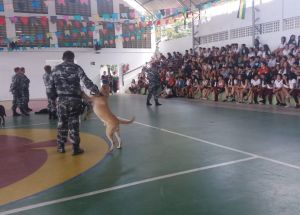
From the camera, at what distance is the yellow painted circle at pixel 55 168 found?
4203mm

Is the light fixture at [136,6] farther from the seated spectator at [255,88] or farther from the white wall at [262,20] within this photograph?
the seated spectator at [255,88]

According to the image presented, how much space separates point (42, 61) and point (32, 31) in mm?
1923

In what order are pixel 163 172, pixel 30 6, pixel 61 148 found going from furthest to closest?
1. pixel 30 6
2. pixel 61 148
3. pixel 163 172

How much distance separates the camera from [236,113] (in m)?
10.3

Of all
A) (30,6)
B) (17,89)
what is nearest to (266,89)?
(17,89)

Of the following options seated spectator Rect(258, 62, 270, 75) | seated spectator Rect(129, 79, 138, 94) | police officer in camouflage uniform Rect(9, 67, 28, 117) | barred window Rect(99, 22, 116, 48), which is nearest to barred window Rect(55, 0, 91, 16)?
barred window Rect(99, 22, 116, 48)

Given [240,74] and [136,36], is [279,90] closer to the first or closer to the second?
[240,74]

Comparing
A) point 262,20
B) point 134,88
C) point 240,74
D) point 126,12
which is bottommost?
point 134,88

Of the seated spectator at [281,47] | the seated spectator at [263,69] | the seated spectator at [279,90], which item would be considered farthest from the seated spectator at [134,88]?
the seated spectator at [279,90]

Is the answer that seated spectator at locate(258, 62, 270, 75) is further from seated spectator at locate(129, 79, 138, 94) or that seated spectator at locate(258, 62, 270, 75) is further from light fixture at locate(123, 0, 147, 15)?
light fixture at locate(123, 0, 147, 15)

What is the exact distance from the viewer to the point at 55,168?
5129mm

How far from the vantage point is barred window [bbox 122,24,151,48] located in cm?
2388

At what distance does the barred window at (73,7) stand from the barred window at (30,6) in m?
0.87

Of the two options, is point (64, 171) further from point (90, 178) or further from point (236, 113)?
point (236, 113)
